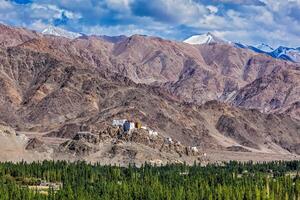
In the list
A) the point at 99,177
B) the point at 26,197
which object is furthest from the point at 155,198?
the point at 99,177

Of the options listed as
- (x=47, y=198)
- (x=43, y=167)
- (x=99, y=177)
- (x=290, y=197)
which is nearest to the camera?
(x=47, y=198)

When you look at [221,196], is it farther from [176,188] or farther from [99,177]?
[99,177]

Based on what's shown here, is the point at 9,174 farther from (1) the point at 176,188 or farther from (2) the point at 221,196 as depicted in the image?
(2) the point at 221,196

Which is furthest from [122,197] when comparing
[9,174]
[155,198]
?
[9,174]

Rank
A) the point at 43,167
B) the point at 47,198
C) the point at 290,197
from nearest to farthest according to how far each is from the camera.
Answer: the point at 47,198 → the point at 290,197 → the point at 43,167

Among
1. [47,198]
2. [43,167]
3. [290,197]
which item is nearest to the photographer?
[47,198]

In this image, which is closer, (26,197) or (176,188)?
(26,197)
